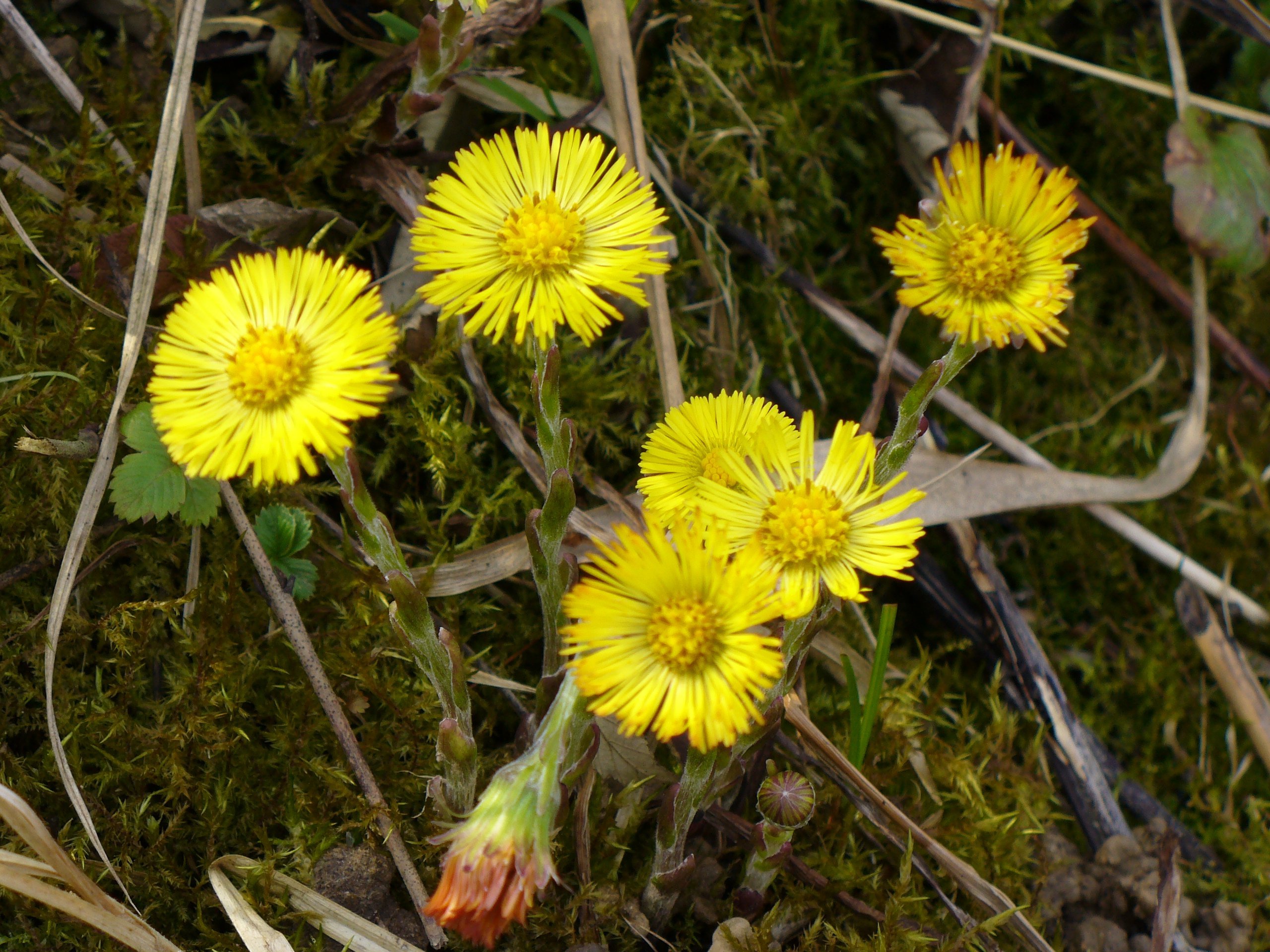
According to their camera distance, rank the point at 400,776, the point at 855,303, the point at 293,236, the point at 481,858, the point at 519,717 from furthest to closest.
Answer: the point at 855,303, the point at 293,236, the point at 519,717, the point at 400,776, the point at 481,858

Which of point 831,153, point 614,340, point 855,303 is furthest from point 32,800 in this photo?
point 831,153

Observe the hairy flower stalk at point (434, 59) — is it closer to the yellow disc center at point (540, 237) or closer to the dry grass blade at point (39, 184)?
the yellow disc center at point (540, 237)

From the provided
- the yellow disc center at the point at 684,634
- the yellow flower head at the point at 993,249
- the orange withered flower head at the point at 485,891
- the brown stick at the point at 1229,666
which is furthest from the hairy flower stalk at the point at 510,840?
the brown stick at the point at 1229,666

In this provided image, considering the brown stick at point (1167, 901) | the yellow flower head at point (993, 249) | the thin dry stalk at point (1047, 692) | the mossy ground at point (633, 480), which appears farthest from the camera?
the thin dry stalk at point (1047, 692)

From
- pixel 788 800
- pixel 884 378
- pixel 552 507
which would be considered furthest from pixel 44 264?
pixel 884 378

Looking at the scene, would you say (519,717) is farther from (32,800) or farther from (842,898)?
(32,800)

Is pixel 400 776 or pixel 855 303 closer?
pixel 400 776
